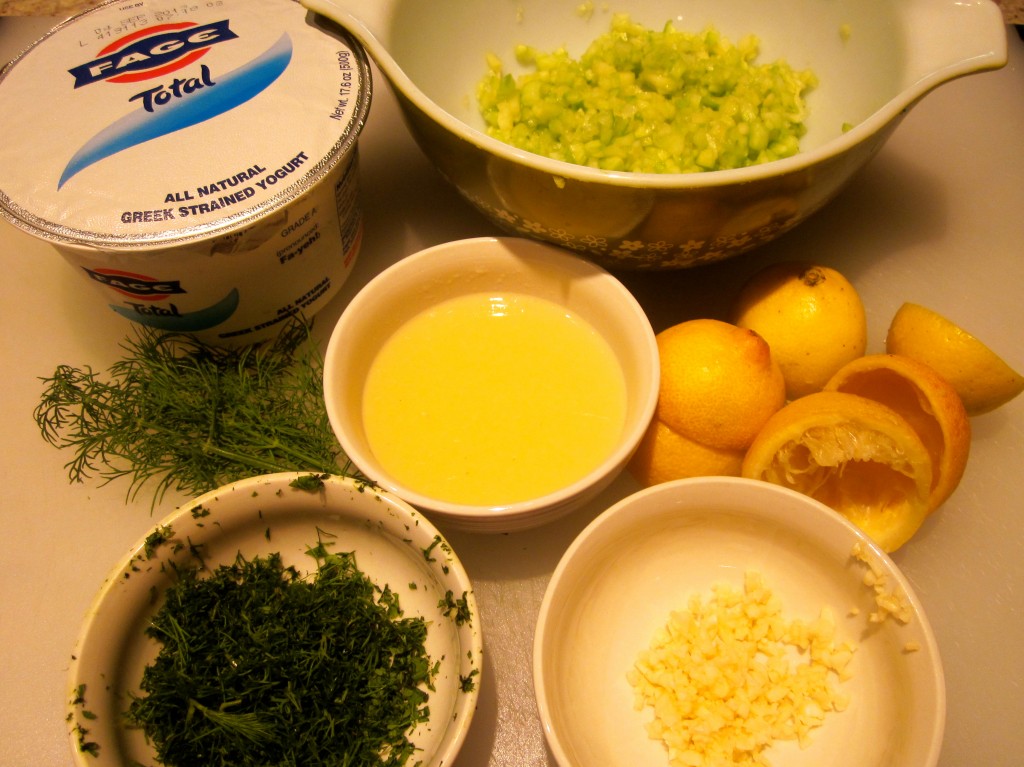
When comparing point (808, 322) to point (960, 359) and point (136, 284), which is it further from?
point (136, 284)

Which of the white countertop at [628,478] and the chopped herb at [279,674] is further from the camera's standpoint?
the white countertop at [628,478]

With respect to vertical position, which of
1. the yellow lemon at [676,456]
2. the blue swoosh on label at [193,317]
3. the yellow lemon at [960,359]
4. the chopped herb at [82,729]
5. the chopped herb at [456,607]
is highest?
the yellow lemon at [960,359]

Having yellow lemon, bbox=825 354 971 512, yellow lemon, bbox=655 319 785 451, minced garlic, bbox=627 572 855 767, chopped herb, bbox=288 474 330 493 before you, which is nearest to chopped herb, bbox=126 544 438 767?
chopped herb, bbox=288 474 330 493

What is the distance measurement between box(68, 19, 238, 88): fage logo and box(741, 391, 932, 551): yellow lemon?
110 centimetres

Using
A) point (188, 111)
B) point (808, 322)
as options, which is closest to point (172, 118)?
point (188, 111)

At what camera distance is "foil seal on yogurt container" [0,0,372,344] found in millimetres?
1038

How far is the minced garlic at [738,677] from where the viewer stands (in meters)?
0.98

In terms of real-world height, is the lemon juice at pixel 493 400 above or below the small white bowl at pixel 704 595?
above

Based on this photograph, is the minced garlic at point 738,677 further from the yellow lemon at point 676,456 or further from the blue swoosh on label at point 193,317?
the blue swoosh on label at point 193,317

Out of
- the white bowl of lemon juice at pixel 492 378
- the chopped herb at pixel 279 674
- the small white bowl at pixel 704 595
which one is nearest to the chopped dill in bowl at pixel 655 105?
the white bowl of lemon juice at pixel 492 378

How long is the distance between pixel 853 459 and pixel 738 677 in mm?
357

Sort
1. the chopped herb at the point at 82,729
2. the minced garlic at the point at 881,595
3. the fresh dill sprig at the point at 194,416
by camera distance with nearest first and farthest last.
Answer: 1. the chopped herb at the point at 82,729
2. the minced garlic at the point at 881,595
3. the fresh dill sprig at the point at 194,416

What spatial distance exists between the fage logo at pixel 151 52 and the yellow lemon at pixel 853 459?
1.10m

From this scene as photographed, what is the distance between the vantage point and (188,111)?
1.12 m
